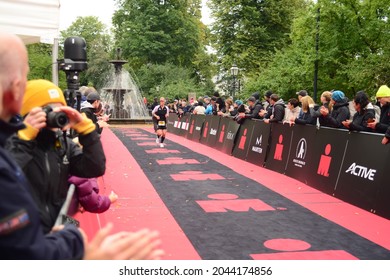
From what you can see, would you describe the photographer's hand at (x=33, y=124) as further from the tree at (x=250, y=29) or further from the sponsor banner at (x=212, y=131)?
the tree at (x=250, y=29)

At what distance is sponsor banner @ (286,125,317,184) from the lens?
10867mm

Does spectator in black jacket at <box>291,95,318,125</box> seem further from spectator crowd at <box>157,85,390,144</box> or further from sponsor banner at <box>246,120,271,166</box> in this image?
sponsor banner at <box>246,120,271,166</box>

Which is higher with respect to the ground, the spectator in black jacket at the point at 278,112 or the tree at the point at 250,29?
the tree at the point at 250,29

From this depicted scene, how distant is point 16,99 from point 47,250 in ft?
1.72

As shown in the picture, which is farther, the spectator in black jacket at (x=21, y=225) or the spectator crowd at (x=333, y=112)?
the spectator crowd at (x=333, y=112)

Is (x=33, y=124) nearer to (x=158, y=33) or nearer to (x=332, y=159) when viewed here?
(x=332, y=159)

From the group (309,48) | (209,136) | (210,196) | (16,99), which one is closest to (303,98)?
(210,196)

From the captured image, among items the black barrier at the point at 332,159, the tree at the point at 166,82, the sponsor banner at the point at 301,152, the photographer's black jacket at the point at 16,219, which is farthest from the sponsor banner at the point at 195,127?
the tree at the point at 166,82

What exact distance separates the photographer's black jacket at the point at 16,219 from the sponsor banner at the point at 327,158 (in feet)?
27.8

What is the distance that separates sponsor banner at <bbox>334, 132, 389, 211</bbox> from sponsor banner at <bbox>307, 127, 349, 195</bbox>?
8.5 inches

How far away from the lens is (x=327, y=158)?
9.98 meters

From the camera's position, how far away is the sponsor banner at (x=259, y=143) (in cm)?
1375

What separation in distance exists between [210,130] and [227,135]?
2.98 metres

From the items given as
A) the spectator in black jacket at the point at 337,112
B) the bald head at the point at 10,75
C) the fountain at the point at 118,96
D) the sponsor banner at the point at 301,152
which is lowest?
the fountain at the point at 118,96
